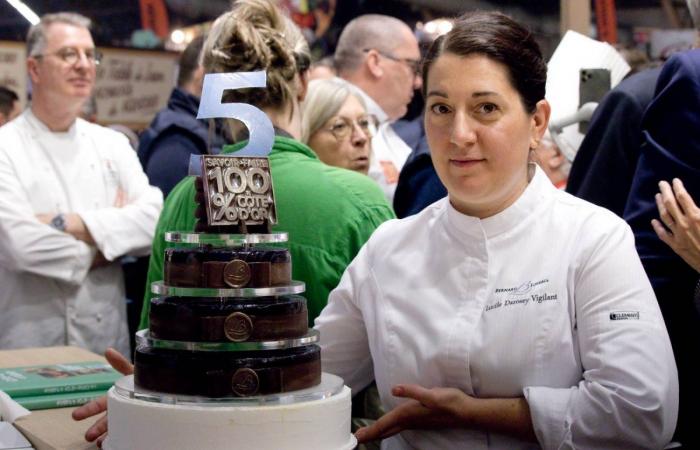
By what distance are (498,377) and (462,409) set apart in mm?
89

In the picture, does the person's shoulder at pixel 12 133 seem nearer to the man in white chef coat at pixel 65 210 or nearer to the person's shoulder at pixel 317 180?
the man in white chef coat at pixel 65 210

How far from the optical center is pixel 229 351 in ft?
5.52

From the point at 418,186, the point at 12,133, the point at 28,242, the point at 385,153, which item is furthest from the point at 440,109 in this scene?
the point at 385,153

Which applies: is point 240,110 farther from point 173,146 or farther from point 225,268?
point 173,146

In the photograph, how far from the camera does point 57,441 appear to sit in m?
2.11

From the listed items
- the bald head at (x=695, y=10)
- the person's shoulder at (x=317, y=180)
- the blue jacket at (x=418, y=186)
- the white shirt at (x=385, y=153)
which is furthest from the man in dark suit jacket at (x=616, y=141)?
the white shirt at (x=385, y=153)

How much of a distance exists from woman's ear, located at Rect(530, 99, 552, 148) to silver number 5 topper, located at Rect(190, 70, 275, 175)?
531 millimetres

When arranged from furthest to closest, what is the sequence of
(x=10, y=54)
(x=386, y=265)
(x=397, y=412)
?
(x=10, y=54) < (x=386, y=265) < (x=397, y=412)

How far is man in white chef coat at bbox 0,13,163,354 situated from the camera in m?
3.79

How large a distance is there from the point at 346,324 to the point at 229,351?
51 cm

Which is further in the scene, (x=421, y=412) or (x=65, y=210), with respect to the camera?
(x=65, y=210)

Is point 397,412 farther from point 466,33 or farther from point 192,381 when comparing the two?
point 466,33

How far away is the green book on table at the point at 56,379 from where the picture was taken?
8.27 ft

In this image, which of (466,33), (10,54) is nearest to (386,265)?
(466,33)
